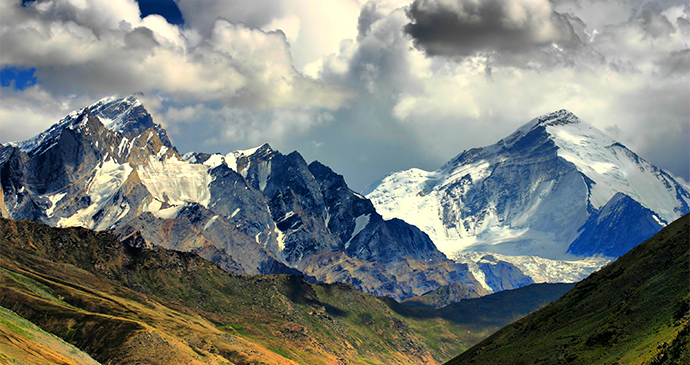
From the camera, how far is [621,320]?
123 metres

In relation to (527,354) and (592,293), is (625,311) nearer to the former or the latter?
(527,354)

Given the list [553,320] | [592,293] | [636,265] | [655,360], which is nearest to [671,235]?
[636,265]

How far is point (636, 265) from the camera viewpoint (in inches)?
6280

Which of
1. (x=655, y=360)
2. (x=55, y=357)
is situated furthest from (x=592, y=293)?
(x=55, y=357)

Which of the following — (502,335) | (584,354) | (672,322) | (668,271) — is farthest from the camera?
(502,335)

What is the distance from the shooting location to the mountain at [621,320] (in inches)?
4151

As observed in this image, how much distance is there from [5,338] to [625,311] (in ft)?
445

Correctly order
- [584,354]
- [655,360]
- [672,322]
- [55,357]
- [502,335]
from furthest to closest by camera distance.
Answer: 1. [502,335]
2. [55,357]
3. [584,354]
4. [672,322]
5. [655,360]

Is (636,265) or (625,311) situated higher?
(636,265)

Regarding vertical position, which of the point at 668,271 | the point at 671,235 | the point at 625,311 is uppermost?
the point at 671,235

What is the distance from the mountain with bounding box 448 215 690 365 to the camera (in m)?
105

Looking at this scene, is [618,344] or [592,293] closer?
[618,344]

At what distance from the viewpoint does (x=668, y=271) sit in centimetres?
13262

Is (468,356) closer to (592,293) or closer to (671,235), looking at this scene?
(592,293)
